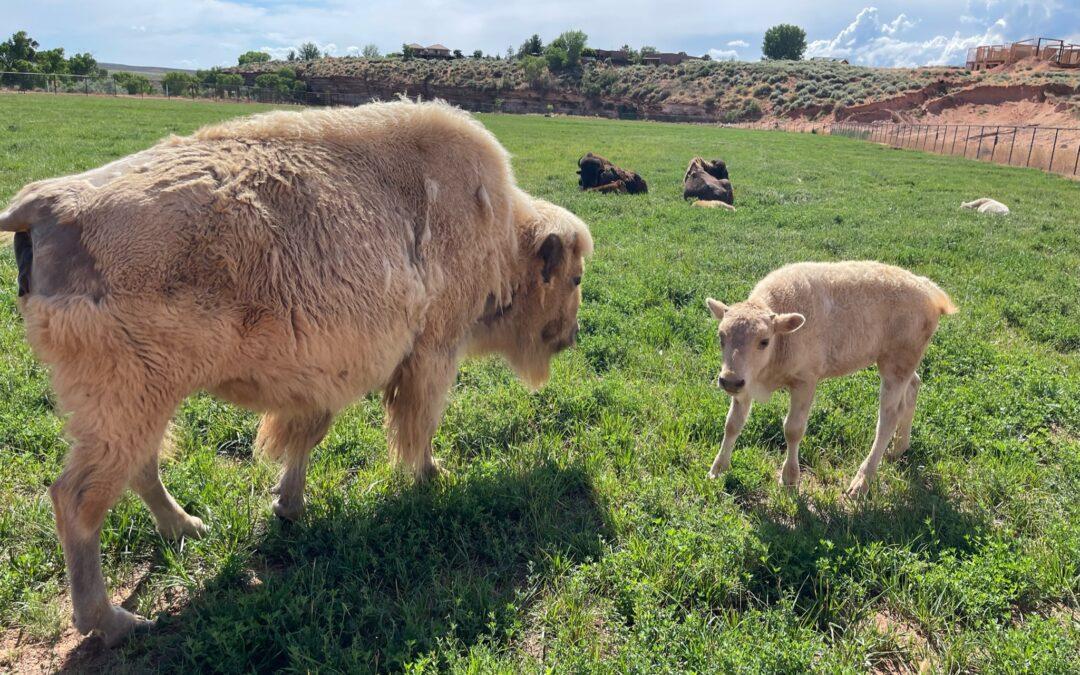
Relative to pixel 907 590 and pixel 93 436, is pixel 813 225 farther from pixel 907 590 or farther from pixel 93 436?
pixel 93 436

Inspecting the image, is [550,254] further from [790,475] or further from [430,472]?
[790,475]

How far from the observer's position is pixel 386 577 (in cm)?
316

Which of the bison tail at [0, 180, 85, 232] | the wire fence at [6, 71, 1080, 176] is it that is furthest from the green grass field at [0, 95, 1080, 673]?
the wire fence at [6, 71, 1080, 176]

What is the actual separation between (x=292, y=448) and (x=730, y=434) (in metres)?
2.77

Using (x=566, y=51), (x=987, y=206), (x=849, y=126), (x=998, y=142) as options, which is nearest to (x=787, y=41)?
(x=566, y=51)

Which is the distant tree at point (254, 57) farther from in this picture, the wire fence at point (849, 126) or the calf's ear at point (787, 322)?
the calf's ear at point (787, 322)

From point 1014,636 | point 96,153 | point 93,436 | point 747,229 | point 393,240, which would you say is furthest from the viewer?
point 96,153

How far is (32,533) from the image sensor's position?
10.5 ft

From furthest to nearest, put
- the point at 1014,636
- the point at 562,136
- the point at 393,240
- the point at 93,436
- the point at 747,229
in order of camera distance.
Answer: the point at 562,136, the point at 747,229, the point at 393,240, the point at 1014,636, the point at 93,436

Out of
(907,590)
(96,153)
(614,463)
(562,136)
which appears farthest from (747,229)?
(562,136)

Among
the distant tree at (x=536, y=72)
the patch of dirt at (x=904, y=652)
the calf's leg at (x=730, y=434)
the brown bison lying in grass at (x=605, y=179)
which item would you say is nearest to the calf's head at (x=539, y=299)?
the calf's leg at (x=730, y=434)

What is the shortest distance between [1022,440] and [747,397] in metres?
2.15

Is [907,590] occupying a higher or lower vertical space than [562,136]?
lower

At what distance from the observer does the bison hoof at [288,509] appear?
3553 millimetres
